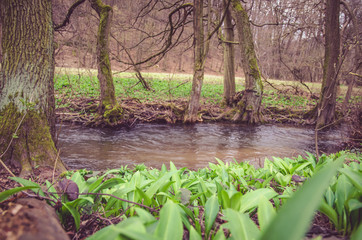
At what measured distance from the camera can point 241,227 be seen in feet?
3.01

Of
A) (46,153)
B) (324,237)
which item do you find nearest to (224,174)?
(324,237)

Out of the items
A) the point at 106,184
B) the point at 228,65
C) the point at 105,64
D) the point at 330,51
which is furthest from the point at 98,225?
the point at 228,65

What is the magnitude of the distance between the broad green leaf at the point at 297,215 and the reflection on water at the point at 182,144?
516 centimetres

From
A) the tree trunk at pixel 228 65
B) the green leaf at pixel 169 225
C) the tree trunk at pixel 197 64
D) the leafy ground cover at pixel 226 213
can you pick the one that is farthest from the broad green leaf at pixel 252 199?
the tree trunk at pixel 228 65

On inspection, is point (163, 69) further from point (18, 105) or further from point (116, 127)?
point (18, 105)

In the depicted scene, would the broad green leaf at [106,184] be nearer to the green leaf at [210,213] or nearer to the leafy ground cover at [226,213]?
the leafy ground cover at [226,213]

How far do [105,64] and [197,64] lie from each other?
3.68 metres

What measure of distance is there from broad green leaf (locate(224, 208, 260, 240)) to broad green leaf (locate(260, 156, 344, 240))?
1.58 feet

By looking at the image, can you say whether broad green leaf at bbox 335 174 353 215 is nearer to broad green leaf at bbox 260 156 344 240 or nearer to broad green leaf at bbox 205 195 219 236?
broad green leaf at bbox 205 195 219 236

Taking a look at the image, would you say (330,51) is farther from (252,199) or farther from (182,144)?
(252,199)

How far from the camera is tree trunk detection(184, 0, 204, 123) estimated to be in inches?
361

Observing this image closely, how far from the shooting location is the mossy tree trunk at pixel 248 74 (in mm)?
10078

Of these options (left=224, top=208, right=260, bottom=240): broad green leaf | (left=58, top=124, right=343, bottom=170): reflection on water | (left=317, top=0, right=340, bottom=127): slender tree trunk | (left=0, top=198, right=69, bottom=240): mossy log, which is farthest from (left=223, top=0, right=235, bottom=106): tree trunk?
(left=0, top=198, right=69, bottom=240): mossy log

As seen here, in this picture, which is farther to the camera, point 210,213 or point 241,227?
point 210,213
